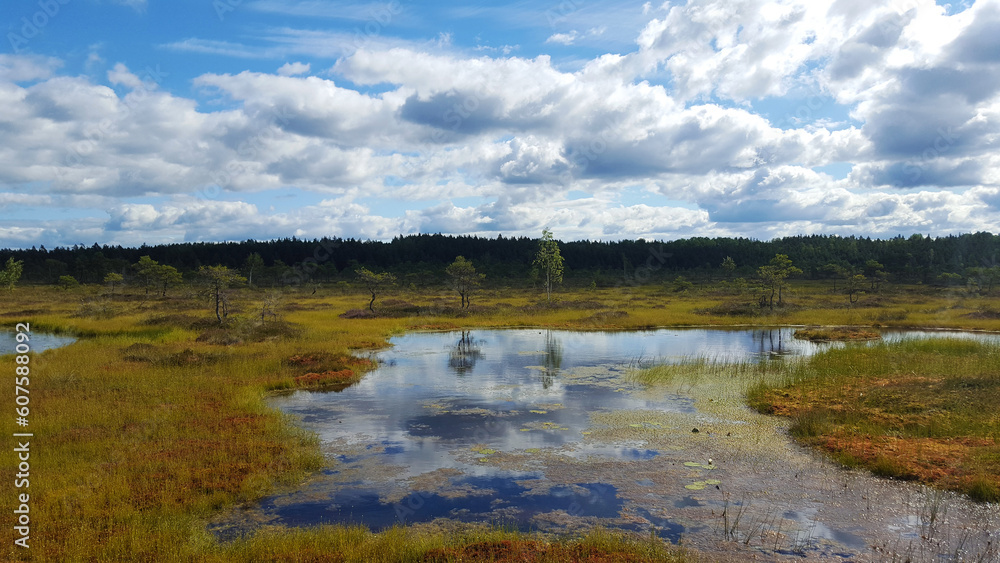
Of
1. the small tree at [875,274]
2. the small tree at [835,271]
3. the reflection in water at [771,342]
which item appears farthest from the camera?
the small tree at [835,271]

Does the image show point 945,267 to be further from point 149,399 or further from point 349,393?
point 149,399

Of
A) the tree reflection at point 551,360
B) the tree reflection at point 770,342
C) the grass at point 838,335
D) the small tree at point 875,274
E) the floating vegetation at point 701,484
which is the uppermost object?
the small tree at point 875,274

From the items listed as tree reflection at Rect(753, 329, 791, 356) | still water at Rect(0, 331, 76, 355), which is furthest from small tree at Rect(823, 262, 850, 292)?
still water at Rect(0, 331, 76, 355)

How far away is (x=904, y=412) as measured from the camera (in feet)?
55.0

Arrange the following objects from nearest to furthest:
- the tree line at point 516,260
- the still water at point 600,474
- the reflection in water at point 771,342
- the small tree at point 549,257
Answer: the still water at point 600,474, the reflection in water at point 771,342, the small tree at point 549,257, the tree line at point 516,260

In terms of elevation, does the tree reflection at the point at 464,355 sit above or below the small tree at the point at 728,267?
below

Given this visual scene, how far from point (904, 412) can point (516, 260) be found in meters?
127

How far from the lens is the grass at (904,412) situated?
1261cm

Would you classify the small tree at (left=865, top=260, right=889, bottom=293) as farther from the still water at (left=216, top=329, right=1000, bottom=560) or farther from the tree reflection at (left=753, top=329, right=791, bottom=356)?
the still water at (left=216, top=329, right=1000, bottom=560)

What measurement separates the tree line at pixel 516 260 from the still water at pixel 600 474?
52.4m

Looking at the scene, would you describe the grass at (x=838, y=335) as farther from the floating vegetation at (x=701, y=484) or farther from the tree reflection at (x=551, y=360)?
the floating vegetation at (x=701, y=484)

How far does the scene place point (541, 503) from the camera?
11.5 meters

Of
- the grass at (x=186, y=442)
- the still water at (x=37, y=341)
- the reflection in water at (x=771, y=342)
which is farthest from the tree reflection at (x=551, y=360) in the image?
the still water at (x=37, y=341)

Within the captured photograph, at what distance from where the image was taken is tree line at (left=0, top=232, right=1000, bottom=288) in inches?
3900
